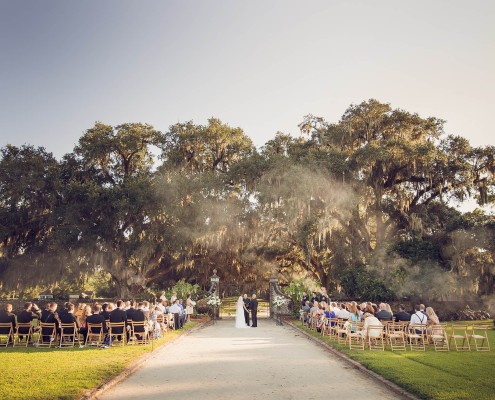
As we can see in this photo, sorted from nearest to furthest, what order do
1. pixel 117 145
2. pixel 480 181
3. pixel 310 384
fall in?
pixel 310 384 → pixel 480 181 → pixel 117 145

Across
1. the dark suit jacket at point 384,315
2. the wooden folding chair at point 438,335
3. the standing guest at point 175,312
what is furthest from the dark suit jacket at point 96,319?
the wooden folding chair at point 438,335

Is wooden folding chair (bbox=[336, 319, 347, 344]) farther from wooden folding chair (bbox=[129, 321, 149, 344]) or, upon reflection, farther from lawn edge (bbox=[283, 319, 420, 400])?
wooden folding chair (bbox=[129, 321, 149, 344])

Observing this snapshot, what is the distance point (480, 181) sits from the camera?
1023 inches

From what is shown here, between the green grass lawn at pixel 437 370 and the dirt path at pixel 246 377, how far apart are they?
43 centimetres

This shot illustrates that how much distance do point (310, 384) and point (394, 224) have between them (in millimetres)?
23142

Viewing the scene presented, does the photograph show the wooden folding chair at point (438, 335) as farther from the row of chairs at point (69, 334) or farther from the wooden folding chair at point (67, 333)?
the wooden folding chair at point (67, 333)

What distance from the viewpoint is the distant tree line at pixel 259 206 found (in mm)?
25219

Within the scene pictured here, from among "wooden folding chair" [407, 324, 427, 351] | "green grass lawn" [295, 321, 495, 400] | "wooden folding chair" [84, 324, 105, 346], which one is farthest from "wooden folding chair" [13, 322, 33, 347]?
"wooden folding chair" [407, 324, 427, 351]

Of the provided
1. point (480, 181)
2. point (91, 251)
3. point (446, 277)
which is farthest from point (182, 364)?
point (480, 181)

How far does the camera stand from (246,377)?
7.83 meters

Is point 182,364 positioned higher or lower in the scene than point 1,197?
lower

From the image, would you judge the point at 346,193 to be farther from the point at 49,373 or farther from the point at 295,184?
the point at 49,373

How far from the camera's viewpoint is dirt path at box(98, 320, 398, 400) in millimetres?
6531

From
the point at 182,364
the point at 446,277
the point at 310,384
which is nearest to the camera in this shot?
the point at 310,384
